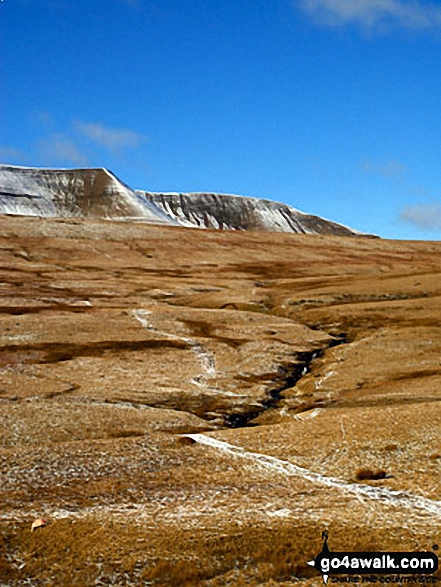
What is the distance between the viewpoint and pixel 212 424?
158 feet

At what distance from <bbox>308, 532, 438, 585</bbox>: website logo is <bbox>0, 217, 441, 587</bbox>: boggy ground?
46cm

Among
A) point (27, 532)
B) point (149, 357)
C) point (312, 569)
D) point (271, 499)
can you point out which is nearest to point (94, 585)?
point (27, 532)

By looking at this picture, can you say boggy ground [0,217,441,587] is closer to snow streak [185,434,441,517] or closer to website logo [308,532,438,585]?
snow streak [185,434,441,517]

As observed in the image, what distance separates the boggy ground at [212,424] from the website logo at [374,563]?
46 centimetres

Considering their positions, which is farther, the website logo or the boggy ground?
the boggy ground

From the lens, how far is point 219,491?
2952 cm

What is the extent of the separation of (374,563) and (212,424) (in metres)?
26.6

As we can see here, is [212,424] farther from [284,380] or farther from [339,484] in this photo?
[339,484]

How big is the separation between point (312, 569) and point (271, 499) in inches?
237

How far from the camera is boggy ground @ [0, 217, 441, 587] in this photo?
77.6 ft

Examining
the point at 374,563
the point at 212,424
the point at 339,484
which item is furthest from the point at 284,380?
the point at 374,563

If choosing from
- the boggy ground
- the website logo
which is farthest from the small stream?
the website logo

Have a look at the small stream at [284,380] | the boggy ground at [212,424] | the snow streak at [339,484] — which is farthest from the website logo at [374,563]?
the small stream at [284,380]

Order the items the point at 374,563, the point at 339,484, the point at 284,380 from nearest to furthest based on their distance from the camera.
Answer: the point at 374,563, the point at 339,484, the point at 284,380
